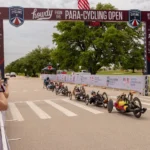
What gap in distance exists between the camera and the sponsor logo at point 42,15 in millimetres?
18203

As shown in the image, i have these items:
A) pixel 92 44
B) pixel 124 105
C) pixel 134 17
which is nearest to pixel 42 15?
pixel 134 17

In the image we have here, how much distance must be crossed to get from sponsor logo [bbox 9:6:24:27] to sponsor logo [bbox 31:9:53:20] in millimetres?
678

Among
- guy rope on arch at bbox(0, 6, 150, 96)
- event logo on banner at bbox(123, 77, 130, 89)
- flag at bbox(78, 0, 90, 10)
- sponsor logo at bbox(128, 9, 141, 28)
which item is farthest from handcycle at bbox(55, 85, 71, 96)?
sponsor logo at bbox(128, 9, 141, 28)

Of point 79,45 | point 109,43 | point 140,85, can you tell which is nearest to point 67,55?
point 79,45

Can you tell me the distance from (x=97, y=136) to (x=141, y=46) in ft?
153

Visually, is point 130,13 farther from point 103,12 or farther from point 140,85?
point 140,85

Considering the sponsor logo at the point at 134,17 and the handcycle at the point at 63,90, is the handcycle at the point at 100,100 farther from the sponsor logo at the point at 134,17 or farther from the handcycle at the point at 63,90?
the sponsor logo at the point at 134,17

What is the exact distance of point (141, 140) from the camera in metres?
6.88

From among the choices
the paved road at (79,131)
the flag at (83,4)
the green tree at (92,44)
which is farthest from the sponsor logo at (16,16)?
the green tree at (92,44)

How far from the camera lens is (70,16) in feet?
61.4

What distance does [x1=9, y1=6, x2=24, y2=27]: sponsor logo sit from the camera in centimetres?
1767

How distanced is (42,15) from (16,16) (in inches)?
59.4

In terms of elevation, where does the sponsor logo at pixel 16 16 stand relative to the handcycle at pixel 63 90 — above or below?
above

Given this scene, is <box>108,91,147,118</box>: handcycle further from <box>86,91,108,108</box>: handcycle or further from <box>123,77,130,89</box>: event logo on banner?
<box>123,77,130,89</box>: event logo on banner
